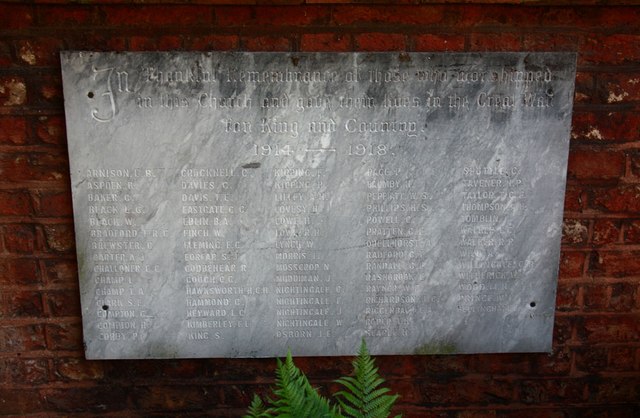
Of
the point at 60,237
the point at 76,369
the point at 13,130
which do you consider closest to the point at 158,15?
the point at 13,130

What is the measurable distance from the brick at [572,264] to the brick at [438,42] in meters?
0.94

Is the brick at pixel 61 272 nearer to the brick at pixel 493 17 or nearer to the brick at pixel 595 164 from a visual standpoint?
the brick at pixel 493 17

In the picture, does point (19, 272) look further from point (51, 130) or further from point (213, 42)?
point (213, 42)

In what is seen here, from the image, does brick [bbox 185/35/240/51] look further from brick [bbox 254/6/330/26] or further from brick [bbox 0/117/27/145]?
brick [bbox 0/117/27/145]

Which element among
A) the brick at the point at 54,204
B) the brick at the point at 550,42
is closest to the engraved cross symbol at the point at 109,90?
the brick at the point at 54,204

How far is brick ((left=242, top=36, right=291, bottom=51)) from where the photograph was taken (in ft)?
5.92

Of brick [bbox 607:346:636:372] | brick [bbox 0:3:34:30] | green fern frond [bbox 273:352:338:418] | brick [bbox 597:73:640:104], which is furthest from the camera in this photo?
brick [bbox 607:346:636:372]

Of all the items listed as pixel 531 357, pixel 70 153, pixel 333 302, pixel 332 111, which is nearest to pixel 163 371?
pixel 333 302

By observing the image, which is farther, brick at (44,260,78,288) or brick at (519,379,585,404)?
brick at (519,379,585,404)

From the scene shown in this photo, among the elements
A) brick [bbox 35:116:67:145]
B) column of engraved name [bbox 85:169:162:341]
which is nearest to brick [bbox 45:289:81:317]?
column of engraved name [bbox 85:169:162:341]

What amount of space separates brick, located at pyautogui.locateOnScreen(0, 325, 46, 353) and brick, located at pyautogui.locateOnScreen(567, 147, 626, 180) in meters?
2.24

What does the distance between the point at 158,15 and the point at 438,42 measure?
104cm

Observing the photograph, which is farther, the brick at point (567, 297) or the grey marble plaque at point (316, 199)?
the brick at point (567, 297)

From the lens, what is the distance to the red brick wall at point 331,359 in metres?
1.78
